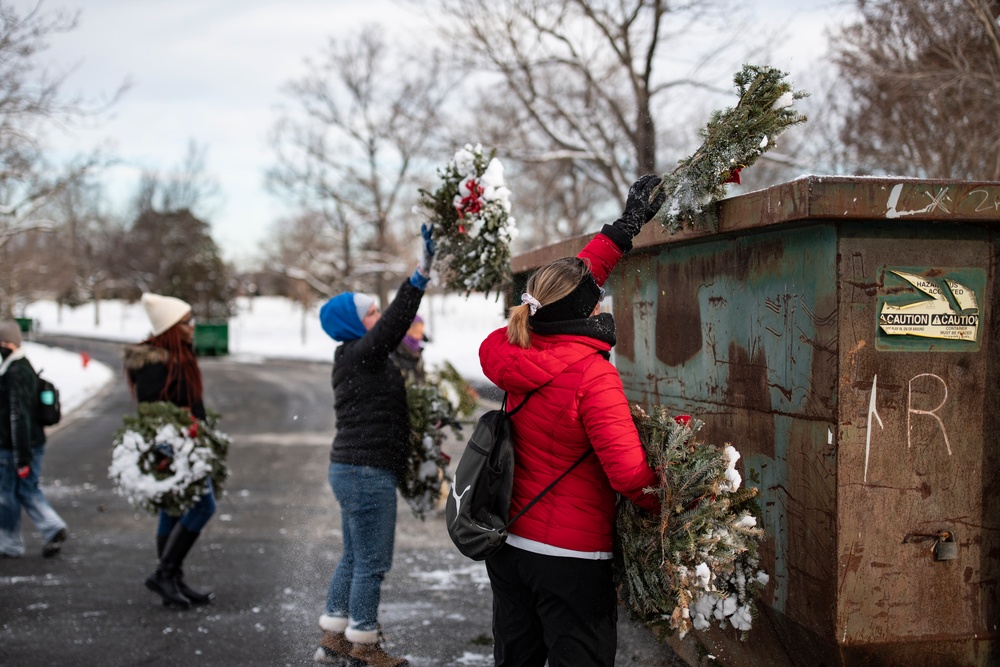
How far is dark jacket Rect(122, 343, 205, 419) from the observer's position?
5430mm

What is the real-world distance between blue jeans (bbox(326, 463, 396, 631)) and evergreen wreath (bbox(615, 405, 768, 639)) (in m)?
1.59

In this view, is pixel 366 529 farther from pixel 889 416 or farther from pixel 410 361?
pixel 410 361

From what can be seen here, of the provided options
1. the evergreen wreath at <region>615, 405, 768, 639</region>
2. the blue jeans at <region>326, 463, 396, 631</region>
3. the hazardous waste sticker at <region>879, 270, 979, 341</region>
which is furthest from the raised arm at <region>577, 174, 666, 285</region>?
the blue jeans at <region>326, 463, 396, 631</region>

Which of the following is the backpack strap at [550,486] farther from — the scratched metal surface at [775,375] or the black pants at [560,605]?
the scratched metal surface at [775,375]

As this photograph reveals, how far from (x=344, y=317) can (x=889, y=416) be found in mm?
2537

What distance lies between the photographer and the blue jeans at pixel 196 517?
529 centimetres

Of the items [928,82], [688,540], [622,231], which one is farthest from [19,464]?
[928,82]

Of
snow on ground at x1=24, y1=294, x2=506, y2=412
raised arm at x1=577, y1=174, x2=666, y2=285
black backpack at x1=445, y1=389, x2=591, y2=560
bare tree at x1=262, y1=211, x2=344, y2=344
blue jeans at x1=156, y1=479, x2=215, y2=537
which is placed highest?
bare tree at x1=262, y1=211, x2=344, y2=344

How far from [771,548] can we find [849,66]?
1001 centimetres

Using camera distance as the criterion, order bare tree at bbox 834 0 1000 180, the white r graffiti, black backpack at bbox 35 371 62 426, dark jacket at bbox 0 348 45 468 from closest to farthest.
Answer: the white r graffiti < dark jacket at bbox 0 348 45 468 < black backpack at bbox 35 371 62 426 < bare tree at bbox 834 0 1000 180

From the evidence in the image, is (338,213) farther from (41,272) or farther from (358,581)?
(358,581)

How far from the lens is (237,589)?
5.59 m

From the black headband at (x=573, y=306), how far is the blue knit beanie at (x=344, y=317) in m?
1.67

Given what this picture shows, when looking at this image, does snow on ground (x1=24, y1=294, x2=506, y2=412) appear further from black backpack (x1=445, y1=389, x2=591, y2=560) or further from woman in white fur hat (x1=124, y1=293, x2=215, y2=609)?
black backpack (x1=445, y1=389, x2=591, y2=560)
